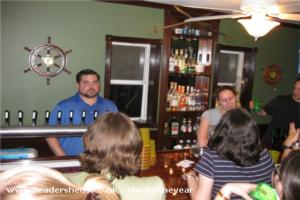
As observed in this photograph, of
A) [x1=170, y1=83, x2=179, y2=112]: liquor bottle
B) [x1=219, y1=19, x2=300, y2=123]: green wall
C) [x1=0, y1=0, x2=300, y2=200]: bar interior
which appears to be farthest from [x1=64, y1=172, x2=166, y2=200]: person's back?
[x1=219, y1=19, x2=300, y2=123]: green wall

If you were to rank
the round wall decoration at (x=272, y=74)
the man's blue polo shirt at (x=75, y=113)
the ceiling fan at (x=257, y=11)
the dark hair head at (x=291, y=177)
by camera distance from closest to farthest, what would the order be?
1. the dark hair head at (x=291, y=177)
2. the ceiling fan at (x=257, y=11)
3. the man's blue polo shirt at (x=75, y=113)
4. the round wall decoration at (x=272, y=74)

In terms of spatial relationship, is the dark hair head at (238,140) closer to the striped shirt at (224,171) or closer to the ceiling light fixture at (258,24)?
the striped shirt at (224,171)

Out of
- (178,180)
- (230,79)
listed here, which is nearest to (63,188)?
(178,180)

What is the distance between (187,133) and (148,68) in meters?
1.26

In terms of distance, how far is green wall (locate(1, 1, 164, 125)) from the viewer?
12.2ft

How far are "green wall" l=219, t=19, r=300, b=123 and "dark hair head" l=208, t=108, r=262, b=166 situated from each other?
3753 millimetres

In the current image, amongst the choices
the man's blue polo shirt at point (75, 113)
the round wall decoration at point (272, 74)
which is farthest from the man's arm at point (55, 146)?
the round wall decoration at point (272, 74)

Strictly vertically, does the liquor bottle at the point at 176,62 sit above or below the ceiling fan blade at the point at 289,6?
below

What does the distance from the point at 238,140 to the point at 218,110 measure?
1546 mm

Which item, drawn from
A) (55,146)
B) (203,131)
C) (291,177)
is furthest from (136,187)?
(203,131)

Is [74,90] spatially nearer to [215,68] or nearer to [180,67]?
[180,67]

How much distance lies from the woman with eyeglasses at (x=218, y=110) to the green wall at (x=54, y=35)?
5.97ft

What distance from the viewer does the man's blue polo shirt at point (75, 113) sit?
2.66m

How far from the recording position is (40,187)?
0.87m
